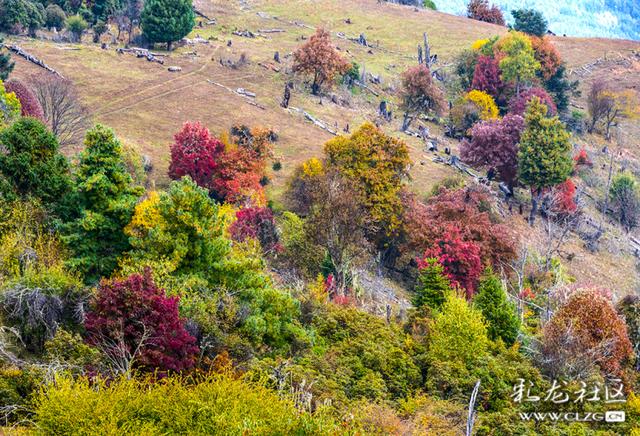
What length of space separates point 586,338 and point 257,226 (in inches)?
934

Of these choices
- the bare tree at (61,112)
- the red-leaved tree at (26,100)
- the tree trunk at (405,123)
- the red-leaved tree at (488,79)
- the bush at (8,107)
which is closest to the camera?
the bush at (8,107)

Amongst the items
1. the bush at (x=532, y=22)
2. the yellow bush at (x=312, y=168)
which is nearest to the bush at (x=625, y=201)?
the yellow bush at (x=312, y=168)

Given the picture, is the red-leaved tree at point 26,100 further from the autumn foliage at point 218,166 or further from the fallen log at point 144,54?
the fallen log at point 144,54

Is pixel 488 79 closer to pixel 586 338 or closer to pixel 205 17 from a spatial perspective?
pixel 205 17

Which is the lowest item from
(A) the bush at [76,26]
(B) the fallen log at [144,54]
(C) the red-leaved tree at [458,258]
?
(C) the red-leaved tree at [458,258]

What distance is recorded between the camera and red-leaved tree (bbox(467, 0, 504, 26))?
133m

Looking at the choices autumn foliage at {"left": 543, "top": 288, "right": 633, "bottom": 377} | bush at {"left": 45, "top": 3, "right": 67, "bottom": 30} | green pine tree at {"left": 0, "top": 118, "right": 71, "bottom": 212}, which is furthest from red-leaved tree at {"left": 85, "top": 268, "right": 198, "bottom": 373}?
bush at {"left": 45, "top": 3, "right": 67, "bottom": 30}

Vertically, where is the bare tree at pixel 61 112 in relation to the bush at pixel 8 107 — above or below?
below

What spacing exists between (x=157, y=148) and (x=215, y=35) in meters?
38.9

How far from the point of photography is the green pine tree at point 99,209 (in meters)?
35.9

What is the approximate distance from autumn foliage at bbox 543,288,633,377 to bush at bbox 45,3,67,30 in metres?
72.9

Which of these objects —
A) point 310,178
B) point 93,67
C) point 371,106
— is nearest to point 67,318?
point 310,178

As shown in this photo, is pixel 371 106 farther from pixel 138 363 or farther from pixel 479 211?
pixel 138 363

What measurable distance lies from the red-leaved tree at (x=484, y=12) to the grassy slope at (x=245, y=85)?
20.9m
